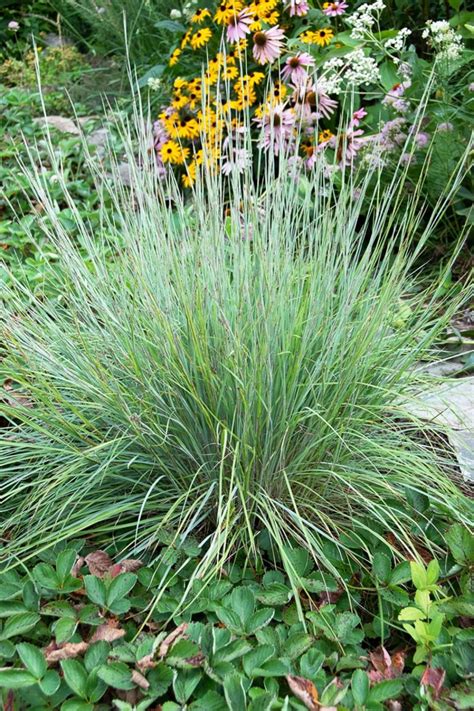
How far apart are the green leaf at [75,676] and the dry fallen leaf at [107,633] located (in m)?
0.08

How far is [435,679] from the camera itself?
1.22 m

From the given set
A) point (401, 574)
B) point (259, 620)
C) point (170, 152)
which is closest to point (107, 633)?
point (259, 620)

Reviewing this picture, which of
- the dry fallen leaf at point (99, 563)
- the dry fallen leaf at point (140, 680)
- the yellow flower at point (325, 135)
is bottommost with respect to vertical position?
the dry fallen leaf at point (99, 563)

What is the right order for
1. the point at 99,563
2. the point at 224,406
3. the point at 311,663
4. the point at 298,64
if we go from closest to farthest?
the point at 311,663, the point at 99,563, the point at 224,406, the point at 298,64

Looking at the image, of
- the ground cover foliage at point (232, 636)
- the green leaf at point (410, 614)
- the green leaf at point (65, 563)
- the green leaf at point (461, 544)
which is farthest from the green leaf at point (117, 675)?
the green leaf at point (461, 544)

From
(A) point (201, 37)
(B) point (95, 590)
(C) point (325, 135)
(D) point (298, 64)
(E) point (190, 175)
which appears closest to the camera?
(B) point (95, 590)

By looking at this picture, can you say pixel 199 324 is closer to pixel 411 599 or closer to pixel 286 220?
pixel 286 220

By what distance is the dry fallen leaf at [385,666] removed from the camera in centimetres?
126

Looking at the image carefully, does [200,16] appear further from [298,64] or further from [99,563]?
[99,563]

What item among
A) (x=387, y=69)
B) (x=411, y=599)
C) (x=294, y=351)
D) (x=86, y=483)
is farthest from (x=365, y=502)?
(x=387, y=69)

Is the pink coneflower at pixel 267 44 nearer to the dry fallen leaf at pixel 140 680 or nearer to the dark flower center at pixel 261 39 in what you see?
the dark flower center at pixel 261 39

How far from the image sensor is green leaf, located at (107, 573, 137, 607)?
1347 mm

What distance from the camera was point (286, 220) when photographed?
1.77 metres

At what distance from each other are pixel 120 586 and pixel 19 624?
18 cm
